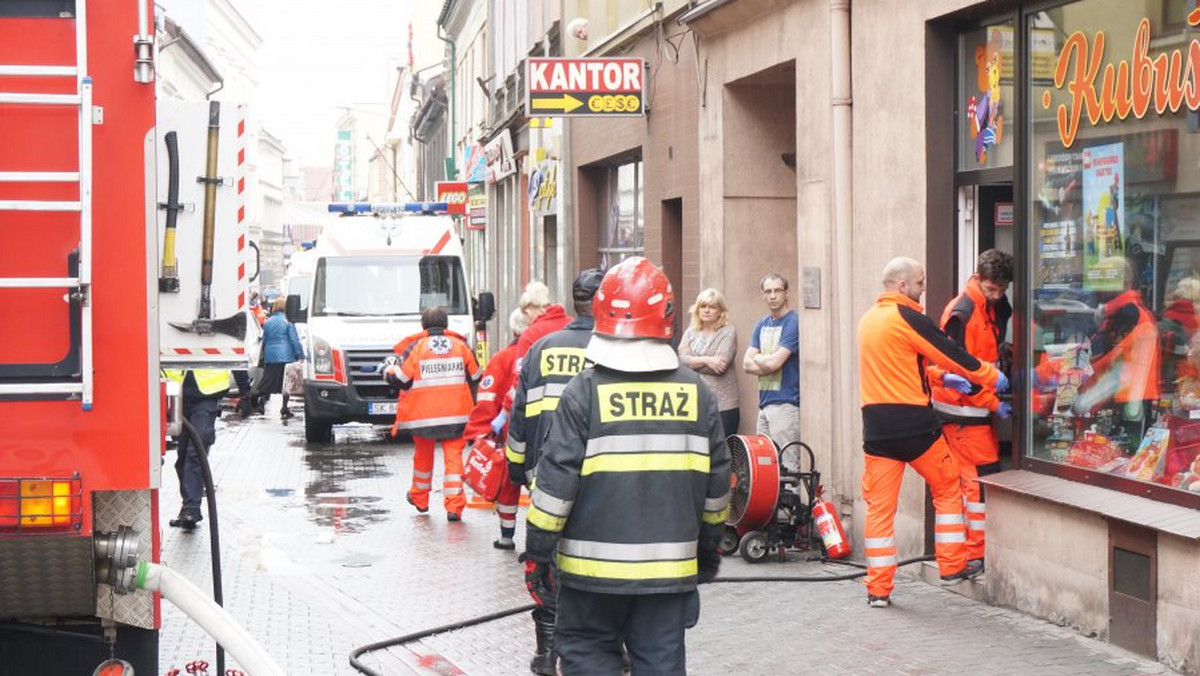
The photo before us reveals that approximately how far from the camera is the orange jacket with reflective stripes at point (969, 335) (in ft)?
30.6

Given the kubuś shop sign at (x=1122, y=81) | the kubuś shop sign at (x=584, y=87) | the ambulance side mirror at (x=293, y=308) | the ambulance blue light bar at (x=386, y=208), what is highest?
the kubuś shop sign at (x=584, y=87)

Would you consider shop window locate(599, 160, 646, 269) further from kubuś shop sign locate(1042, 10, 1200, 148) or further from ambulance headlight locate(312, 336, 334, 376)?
kubuś shop sign locate(1042, 10, 1200, 148)

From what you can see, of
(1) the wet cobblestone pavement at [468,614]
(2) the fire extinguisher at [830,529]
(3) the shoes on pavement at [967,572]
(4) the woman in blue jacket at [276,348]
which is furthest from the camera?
(4) the woman in blue jacket at [276,348]

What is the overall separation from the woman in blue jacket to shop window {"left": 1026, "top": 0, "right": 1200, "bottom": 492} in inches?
634

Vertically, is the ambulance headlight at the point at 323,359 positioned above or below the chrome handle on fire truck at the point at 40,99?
below

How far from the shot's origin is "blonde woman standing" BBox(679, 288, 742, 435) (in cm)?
1238

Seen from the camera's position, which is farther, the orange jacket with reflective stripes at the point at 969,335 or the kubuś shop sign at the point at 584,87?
the kubuś shop sign at the point at 584,87

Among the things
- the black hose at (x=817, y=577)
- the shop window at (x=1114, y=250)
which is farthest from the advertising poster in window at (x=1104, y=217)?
the black hose at (x=817, y=577)

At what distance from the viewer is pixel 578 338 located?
7957 millimetres

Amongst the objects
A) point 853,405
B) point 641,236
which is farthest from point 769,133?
point 641,236

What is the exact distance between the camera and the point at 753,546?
34.7 feet

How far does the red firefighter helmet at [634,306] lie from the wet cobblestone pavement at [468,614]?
273cm

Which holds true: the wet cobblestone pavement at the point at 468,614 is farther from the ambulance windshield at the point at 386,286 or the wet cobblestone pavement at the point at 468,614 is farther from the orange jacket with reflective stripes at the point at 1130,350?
the ambulance windshield at the point at 386,286

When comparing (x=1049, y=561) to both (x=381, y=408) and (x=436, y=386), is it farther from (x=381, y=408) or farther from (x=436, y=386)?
(x=381, y=408)
